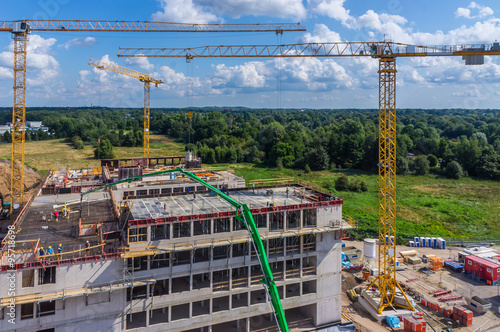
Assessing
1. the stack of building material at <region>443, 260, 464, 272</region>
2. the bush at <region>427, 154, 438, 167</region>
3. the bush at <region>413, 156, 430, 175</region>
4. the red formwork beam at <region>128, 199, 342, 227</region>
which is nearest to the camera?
the red formwork beam at <region>128, 199, 342, 227</region>

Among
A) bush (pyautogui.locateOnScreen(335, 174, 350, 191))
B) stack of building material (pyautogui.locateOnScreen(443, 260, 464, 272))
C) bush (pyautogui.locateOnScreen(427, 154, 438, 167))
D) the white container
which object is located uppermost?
bush (pyautogui.locateOnScreen(427, 154, 438, 167))

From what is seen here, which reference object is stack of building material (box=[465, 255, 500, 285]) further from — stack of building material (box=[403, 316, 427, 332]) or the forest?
the forest

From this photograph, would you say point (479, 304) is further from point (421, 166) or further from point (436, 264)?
point (421, 166)

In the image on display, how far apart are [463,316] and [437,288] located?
714 centimetres

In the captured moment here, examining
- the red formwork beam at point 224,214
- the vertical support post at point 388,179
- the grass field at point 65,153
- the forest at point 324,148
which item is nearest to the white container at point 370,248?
the vertical support post at point 388,179

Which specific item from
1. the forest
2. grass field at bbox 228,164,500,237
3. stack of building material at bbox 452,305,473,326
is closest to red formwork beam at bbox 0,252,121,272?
stack of building material at bbox 452,305,473,326

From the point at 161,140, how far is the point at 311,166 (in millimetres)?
66369

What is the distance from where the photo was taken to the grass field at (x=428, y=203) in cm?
6125

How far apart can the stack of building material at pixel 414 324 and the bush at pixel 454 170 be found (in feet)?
250

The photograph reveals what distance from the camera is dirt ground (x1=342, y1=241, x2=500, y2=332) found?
33594 millimetres

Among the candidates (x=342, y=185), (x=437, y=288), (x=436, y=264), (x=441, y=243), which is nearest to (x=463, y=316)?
(x=437, y=288)

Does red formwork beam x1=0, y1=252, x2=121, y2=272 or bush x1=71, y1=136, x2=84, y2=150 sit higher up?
bush x1=71, y1=136, x2=84, y2=150

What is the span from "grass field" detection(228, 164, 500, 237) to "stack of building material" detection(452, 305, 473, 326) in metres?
23.6

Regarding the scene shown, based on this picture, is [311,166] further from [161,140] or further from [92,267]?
[92,267]
